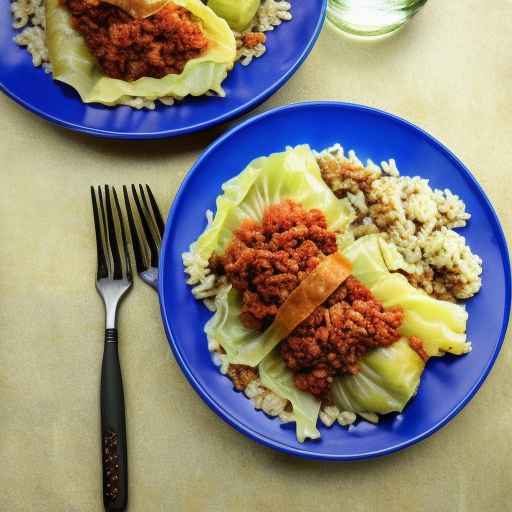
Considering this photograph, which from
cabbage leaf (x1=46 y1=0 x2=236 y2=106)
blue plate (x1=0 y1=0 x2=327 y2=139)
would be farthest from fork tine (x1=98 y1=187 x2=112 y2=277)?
cabbage leaf (x1=46 y1=0 x2=236 y2=106)

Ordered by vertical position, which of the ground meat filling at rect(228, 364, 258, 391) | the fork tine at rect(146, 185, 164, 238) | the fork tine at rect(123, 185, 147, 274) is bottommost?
the ground meat filling at rect(228, 364, 258, 391)

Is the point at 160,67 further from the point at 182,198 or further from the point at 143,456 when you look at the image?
the point at 143,456

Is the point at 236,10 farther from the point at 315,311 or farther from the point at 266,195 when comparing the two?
the point at 315,311

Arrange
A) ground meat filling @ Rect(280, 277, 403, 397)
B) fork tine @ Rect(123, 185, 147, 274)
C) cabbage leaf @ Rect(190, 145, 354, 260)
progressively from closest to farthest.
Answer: ground meat filling @ Rect(280, 277, 403, 397)
cabbage leaf @ Rect(190, 145, 354, 260)
fork tine @ Rect(123, 185, 147, 274)

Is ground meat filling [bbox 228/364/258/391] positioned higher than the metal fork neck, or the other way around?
the metal fork neck

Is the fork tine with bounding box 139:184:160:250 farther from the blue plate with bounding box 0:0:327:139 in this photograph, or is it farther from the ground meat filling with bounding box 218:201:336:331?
the ground meat filling with bounding box 218:201:336:331

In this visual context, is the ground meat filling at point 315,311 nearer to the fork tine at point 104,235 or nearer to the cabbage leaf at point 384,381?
the cabbage leaf at point 384,381

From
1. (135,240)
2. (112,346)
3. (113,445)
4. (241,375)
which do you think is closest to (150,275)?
(135,240)
